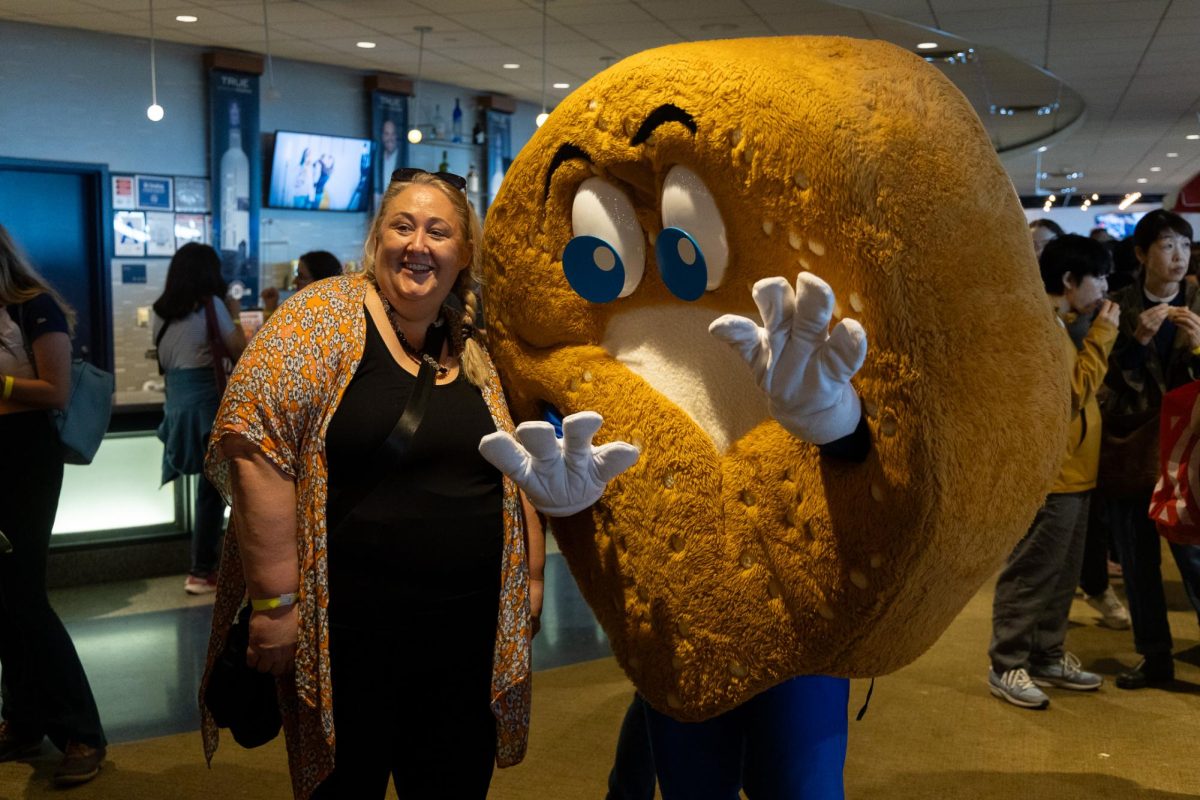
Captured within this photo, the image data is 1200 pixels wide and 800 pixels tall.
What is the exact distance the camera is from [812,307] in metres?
1.29

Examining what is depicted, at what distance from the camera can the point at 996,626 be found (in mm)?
3609

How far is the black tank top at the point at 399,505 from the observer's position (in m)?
1.83

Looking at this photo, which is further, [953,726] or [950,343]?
[953,726]

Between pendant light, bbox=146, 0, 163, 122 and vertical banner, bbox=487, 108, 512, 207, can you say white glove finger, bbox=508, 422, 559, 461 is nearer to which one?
pendant light, bbox=146, 0, 163, 122

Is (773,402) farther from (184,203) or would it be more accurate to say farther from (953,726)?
(184,203)

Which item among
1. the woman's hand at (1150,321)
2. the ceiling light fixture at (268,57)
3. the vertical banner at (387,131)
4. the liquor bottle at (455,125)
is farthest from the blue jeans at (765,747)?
the liquor bottle at (455,125)

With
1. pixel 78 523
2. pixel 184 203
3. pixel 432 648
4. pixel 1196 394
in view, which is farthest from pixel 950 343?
pixel 184 203

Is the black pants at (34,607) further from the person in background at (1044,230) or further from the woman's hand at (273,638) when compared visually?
the person in background at (1044,230)

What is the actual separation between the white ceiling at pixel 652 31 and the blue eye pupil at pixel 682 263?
18.2ft

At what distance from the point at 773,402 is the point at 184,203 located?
7.56 metres

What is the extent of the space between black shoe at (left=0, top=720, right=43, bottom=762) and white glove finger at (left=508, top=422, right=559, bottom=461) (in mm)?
2205

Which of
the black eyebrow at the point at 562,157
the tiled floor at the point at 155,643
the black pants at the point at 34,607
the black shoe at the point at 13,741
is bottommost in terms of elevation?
the tiled floor at the point at 155,643

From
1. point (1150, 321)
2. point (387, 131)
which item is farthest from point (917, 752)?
point (387, 131)

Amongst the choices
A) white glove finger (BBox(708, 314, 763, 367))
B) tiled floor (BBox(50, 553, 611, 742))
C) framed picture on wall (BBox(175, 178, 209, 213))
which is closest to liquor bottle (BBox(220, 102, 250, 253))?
framed picture on wall (BBox(175, 178, 209, 213))
